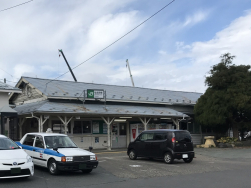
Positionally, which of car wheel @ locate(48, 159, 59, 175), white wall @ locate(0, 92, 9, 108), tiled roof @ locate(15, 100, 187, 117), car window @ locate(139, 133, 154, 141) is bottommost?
car wheel @ locate(48, 159, 59, 175)

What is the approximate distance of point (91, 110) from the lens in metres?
22.6

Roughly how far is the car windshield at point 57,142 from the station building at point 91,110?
710 cm

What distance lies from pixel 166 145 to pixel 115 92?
12.9 m

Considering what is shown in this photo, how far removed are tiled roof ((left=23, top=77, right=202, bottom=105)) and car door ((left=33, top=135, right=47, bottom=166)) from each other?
9849mm

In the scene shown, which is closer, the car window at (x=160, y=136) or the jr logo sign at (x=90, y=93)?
the car window at (x=160, y=136)

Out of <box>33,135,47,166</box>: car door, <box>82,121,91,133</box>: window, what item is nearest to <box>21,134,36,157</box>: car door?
<box>33,135,47,166</box>: car door

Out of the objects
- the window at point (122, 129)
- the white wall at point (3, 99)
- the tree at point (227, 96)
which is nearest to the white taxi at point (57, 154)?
the white wall at point (3, 99)

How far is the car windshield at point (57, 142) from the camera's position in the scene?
41.4 ft

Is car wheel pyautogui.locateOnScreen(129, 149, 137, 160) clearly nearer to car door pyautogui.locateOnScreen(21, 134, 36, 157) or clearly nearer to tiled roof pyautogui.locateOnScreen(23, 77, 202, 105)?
car door pyautogui.locateOnScreen(21, 134, 36, 157)

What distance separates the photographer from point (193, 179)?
440 inches

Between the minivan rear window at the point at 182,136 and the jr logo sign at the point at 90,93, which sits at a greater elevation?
the jr logo sign at the point at 90,93

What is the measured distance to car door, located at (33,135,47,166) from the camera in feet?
40.0

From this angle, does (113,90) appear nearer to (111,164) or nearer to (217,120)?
(217,120)

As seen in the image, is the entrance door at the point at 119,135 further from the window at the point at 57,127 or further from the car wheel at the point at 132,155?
the car wheel at the point at 132,155
